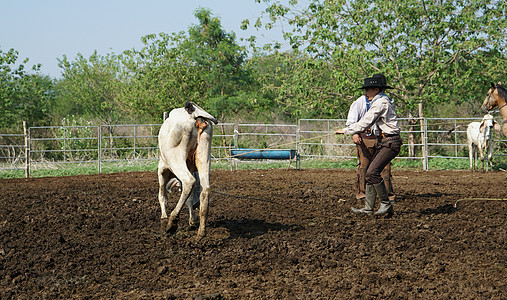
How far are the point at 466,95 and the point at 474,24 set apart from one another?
258 cm

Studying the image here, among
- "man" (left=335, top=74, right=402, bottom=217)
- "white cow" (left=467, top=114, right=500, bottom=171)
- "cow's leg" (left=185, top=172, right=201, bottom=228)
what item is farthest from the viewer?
"white cow" (left=467, top=114, right=500, bottom=171)

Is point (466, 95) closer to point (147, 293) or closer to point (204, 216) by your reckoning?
point (204, 216)

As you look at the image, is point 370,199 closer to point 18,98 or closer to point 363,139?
point 363,139

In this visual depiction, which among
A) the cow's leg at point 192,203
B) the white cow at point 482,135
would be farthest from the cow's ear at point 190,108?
the white cow at point 482,135

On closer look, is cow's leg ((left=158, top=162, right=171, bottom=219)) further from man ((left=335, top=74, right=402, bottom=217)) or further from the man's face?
the man's face

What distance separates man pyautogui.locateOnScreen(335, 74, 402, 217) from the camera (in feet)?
22.5

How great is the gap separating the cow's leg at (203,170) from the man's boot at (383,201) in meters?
2.51

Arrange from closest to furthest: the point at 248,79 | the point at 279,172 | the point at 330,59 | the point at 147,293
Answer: the point at 147,293
the point at 279,172
the point at 330,59
the point at 248,79

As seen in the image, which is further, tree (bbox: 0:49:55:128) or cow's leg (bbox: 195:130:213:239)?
tree (bbox: 0:49:55:128)

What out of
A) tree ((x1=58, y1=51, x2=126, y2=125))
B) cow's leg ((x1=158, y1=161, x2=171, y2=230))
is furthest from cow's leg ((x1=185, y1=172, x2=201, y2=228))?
tree ((x1=58, y1=51, x2=126, y2=125))

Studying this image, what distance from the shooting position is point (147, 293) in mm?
4168

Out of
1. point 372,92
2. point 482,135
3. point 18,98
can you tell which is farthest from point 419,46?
point 18,98

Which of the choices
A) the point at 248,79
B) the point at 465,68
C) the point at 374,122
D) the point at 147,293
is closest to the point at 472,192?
the point at 374,122

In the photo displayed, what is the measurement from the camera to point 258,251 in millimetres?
5445
